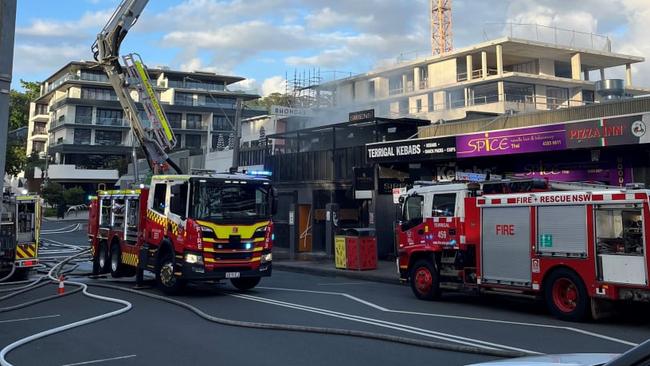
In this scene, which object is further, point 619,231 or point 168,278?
point 168,278

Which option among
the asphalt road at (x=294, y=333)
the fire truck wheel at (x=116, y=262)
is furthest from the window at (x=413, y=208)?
the fire truck wheel at (x=116, y=262)

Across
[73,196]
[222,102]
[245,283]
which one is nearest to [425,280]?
[245,283]

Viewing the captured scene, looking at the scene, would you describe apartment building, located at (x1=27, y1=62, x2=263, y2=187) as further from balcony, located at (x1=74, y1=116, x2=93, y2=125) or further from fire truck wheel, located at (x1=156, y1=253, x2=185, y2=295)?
fire truck wheel, located at (x1=156, y1=253, x2=185, y2=295)

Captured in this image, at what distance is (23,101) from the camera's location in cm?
9338

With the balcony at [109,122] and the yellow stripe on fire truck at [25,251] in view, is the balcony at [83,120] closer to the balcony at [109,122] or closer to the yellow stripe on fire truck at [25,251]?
the balcony at [109,122]

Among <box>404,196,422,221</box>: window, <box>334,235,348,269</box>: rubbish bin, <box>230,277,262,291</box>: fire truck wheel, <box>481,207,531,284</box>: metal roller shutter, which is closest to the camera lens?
<box>481,207,531,284</box>: metal roller shutter

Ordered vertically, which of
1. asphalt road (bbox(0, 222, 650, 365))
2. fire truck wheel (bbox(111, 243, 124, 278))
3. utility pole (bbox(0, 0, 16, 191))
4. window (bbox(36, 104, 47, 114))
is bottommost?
asphalt road (bbox(0, 222, 650, 365))

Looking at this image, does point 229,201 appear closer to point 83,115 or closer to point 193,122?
point 193,122

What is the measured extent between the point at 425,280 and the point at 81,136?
7411 cm

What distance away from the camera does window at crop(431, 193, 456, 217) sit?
12656mm

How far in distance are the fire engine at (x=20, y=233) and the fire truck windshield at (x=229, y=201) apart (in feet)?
22.1

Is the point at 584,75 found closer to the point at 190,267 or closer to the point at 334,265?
the point at 334,265

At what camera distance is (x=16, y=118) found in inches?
3423

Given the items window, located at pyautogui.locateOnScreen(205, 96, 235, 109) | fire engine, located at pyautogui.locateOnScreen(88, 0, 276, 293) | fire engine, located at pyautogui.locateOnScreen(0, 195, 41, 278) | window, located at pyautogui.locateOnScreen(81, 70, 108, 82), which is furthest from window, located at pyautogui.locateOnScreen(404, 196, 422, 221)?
window, located at pyautogui.locateOnScreen(81, 70, 108, 82)
